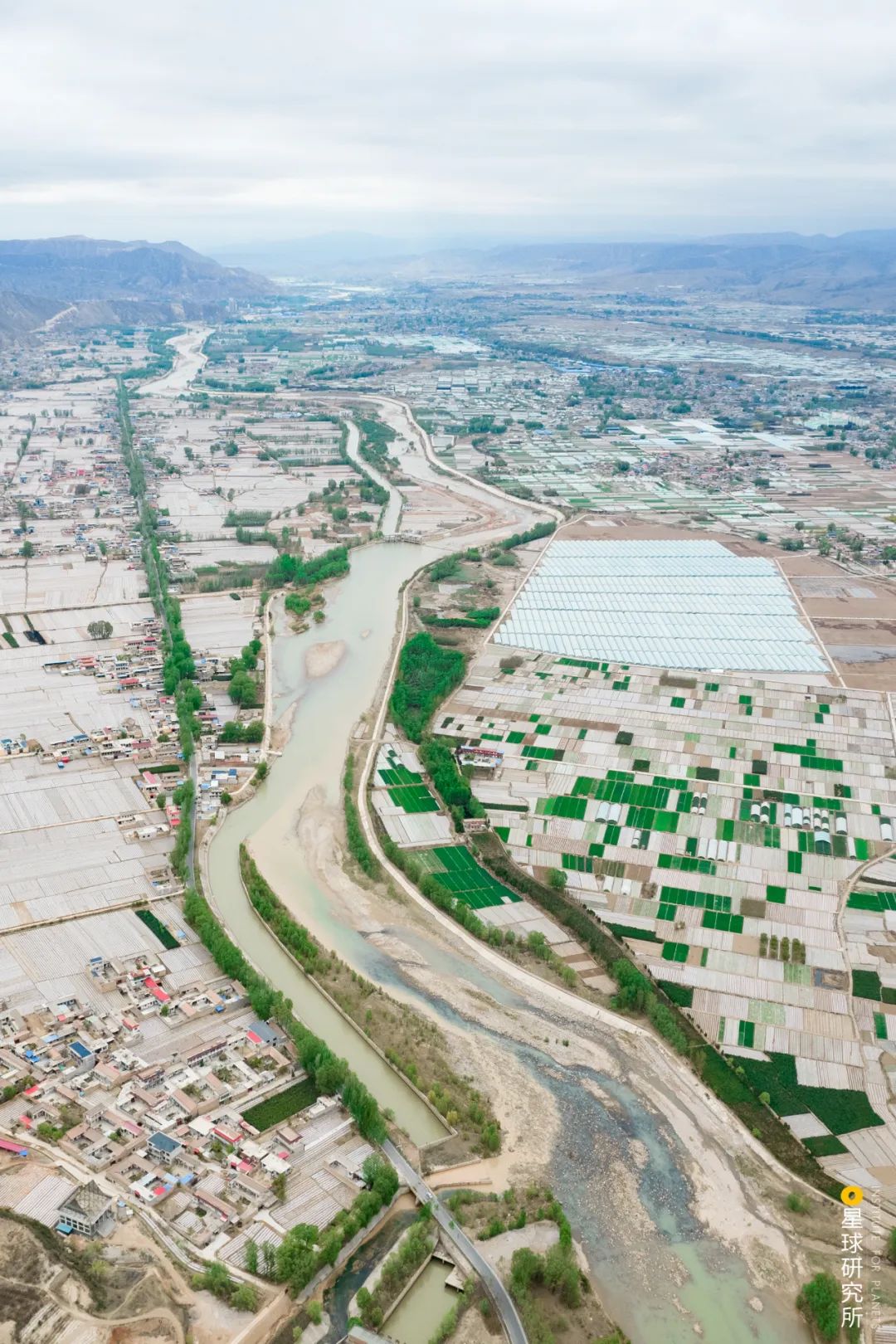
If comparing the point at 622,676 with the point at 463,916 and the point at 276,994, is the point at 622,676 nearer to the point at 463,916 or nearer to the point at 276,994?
the point at 463,916

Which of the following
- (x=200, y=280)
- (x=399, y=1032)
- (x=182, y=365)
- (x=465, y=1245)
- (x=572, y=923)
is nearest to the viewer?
(x=465, y=1245)

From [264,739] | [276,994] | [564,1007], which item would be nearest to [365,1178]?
[276,994]

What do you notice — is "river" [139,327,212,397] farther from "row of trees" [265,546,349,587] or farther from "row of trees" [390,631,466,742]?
"row of trees" [390,631,466,742]

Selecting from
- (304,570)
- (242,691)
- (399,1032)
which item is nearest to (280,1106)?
(399,1032)

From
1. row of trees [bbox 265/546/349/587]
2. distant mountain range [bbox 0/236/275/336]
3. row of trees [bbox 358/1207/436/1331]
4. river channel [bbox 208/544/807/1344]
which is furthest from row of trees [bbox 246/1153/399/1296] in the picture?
distant mountain range [bbox 0/236/275/336]

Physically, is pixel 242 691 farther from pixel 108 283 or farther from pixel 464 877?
pixel 108 283

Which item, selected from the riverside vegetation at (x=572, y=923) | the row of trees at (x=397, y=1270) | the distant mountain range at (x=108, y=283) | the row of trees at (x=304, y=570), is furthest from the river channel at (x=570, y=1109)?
the distant mountain range at (x=108, y=283)

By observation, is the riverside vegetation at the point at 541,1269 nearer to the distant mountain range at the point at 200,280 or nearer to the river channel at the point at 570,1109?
the river channel at the point at 570,1109
